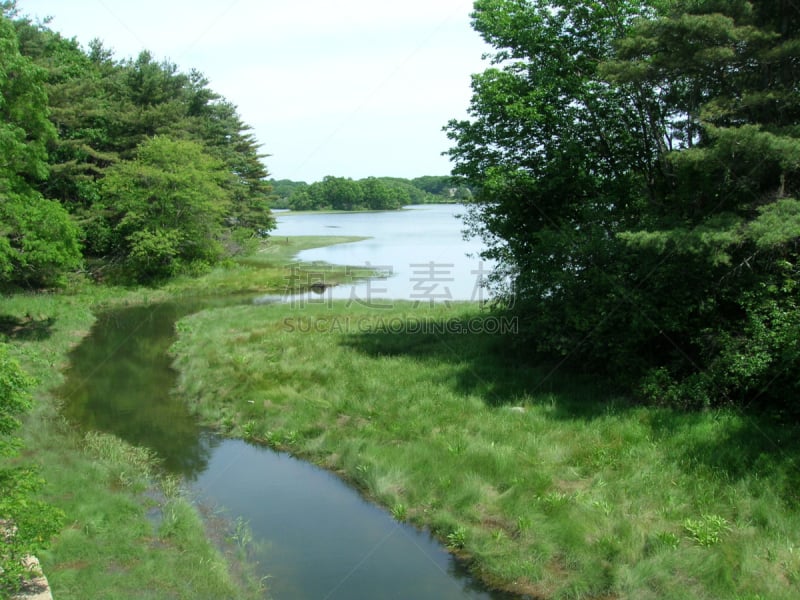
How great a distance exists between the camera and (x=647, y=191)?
15.9m

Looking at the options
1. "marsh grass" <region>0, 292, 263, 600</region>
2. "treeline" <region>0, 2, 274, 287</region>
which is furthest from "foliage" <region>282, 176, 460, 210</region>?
"marsh grass" <region>0, 292, 263, 600</region>

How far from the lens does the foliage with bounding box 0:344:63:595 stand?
6969 mm

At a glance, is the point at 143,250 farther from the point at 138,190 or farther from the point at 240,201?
the point at 240,201

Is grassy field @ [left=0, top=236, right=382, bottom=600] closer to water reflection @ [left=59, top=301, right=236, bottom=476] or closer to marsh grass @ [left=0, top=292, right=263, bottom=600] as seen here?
marsh grass @ [left=0, top=292, right=263, bottom=600]

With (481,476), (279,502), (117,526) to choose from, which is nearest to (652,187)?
(481,476)

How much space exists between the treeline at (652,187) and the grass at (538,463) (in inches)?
52.2

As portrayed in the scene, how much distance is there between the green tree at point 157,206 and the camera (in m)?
38.6

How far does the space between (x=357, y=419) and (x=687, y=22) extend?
1123 cm

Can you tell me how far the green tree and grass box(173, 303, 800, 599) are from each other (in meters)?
22.2

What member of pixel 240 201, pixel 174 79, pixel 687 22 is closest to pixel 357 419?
pixel 687 22

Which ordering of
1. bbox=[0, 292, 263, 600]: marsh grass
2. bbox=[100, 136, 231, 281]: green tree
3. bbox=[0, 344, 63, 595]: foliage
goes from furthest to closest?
bbox=[100, 136, 231, 281]: green tree → bbox=[0, 292, 263, 600]: marsh grass → bbox=[0, 344, 63, 595]: foliage

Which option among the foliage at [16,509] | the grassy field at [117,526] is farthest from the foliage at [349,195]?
the foliage at [16,509]

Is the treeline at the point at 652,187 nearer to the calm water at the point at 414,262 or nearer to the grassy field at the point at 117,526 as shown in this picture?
the calm water at the point at 414,262

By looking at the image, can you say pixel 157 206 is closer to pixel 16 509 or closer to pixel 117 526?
pixel 117 526
